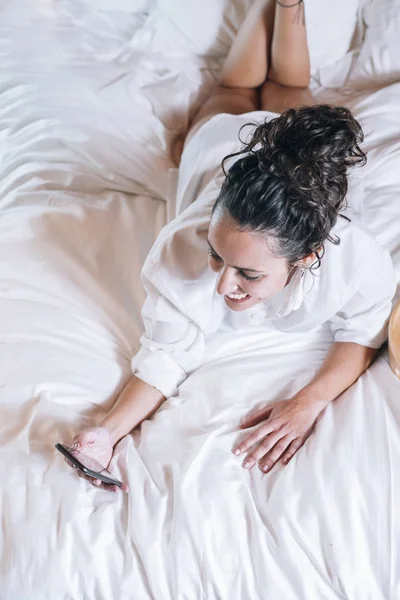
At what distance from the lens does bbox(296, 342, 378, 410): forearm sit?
111cm

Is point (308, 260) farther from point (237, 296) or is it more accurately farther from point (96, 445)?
point (96, 445)

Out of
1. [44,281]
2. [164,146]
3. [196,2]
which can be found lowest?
[44,281]

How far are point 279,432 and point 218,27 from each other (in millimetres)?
1144

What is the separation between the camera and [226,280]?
0.92 m

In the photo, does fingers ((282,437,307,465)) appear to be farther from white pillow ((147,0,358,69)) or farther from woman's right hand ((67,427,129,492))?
white pillow ((147,0,358,69))

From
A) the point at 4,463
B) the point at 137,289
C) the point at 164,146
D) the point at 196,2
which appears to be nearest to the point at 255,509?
the point at 4,463

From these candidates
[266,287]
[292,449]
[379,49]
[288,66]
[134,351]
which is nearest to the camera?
[266,287]

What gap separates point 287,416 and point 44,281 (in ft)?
1.82

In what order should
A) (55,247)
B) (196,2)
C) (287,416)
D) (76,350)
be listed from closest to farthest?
(287,416)
(76,350)
(55,247)
(196,2)

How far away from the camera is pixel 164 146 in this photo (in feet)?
5.11

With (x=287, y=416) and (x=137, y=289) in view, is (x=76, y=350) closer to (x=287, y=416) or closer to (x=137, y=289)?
(x=137, y=289)

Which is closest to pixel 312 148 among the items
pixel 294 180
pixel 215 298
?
pixel 294 180

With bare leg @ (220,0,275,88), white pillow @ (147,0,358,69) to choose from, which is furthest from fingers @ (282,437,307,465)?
white pillow @ (147,0,358,69)

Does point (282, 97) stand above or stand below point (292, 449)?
above
